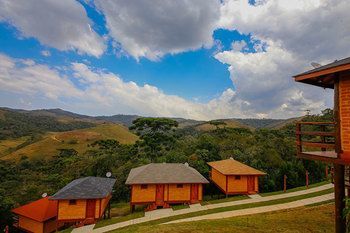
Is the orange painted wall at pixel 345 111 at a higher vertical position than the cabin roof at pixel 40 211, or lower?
higher

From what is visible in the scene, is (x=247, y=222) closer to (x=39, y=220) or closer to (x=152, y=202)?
(x=152, y=202)

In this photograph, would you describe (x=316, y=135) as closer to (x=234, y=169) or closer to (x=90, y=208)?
(x=234, y=169)

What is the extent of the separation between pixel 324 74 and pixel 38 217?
99.3 feet

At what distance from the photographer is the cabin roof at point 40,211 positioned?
1148 inches

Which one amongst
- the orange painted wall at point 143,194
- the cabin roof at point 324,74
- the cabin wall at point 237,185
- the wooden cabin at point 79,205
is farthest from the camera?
the cabin wall at point 237,185

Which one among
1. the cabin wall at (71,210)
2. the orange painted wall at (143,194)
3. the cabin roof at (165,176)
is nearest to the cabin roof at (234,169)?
the cabin roof at (165,176)

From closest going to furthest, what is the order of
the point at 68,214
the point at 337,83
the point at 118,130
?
the point at 337,83 < the point at 68,214 < the point at 118,130

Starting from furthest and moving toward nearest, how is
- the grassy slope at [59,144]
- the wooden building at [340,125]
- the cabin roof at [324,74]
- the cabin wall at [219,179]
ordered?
the grassy slope at [59,144] < the cabin wall at [219,179] < the wooden building at [340,125] < the cabin roof at [324,74]

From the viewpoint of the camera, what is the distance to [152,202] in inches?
1110

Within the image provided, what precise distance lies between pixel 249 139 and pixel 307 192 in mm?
22954

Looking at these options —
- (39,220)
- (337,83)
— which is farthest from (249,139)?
(337,83)

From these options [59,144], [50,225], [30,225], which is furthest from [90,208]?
[59,144]

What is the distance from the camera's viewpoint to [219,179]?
31172 millimetres

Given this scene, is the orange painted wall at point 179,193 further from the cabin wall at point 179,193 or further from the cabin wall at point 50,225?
the cabin wall at point 50,225
